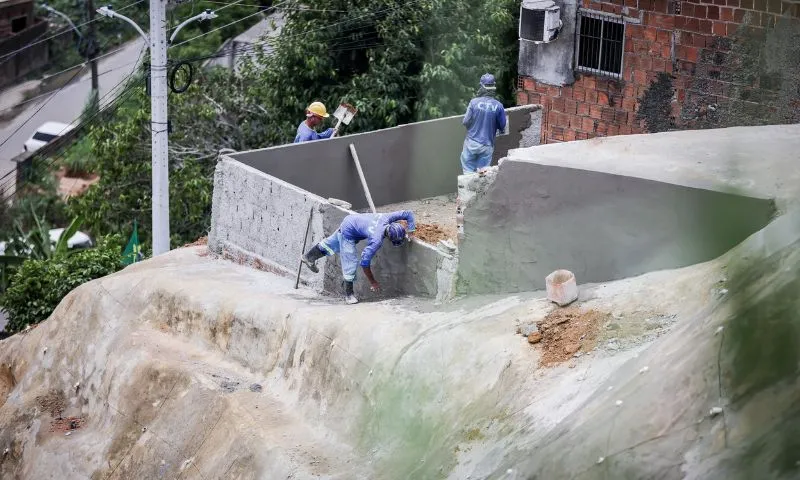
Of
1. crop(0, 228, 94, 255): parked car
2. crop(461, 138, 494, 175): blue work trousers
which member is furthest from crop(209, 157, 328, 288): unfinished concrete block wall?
crop(0, 228, 94, 255): parked car

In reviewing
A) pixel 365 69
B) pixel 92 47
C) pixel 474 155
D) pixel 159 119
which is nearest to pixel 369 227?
pixel 474 155

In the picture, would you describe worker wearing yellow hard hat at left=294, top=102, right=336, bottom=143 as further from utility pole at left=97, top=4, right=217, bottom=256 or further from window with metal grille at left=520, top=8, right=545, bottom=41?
utility pole at left=97, top=4, right=217, bottom=256

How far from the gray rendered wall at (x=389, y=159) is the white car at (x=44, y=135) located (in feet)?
56.4

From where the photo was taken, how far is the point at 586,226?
10617 mm

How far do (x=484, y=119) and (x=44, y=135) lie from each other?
787 inches

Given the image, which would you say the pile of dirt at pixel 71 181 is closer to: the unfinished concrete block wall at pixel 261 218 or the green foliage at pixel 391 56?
the green foliage at pixel 391 56

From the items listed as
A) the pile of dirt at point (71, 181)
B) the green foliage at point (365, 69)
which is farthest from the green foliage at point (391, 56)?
the pile of dirt at point (71, 181)

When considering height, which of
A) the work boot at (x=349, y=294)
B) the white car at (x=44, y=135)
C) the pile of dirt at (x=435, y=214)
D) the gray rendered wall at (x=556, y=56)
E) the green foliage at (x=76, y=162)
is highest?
the gray rendered wall at (x=556, y=56)

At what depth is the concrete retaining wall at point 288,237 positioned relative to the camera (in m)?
12.2

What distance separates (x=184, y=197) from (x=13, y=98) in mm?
13528

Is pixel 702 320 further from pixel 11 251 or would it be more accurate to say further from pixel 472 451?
pixel 11 251

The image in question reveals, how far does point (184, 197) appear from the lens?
2103 centimetres

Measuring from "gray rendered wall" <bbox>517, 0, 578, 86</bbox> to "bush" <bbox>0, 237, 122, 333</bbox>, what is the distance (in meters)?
7.05

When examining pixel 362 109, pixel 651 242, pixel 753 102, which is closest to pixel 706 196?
pixel 651 242
